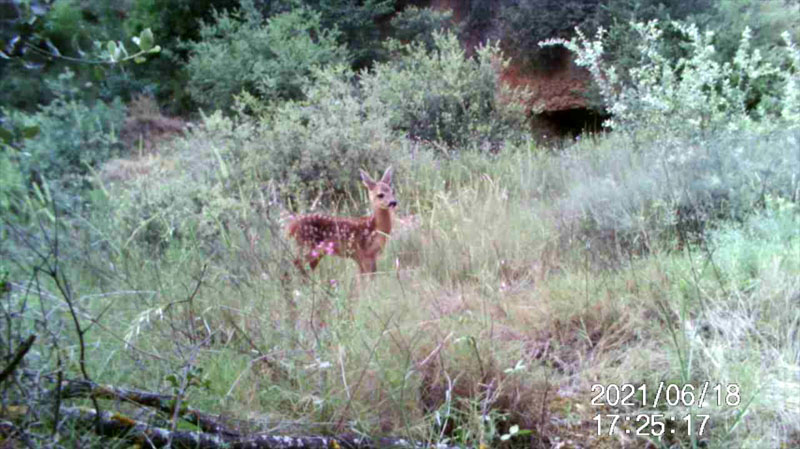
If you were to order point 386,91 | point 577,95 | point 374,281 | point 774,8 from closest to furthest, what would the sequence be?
point 374,281 < point 386,91 < point 774,8 < point 577,95

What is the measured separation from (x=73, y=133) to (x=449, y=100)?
3.74 meters

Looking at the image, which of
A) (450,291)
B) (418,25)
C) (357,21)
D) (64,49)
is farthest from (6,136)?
(418,25)

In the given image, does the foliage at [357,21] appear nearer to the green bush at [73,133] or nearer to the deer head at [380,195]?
the green bush at [73,133]

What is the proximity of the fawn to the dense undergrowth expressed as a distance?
0.31ft

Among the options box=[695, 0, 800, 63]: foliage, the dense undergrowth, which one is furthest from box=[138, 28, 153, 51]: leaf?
box=[695, 0, 800, 63]: foliage

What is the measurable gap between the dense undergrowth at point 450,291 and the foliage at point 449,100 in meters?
0.92

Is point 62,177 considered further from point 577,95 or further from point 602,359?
→ point 577,95

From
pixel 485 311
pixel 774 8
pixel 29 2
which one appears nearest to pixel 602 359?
pixel 485 311

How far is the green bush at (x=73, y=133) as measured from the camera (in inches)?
271

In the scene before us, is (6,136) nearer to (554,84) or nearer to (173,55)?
(173,55)

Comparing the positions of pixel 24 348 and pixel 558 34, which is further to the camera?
pixel 558 34

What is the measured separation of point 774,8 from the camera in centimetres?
883

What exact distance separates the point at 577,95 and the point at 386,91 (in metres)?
3.00

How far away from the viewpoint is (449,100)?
7.67 m
